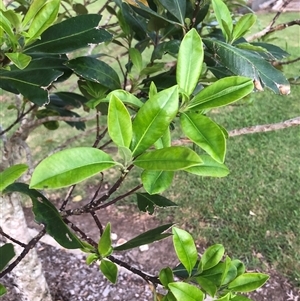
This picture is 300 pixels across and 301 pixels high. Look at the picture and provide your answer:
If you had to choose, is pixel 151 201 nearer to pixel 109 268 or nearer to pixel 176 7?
pixel 109 268

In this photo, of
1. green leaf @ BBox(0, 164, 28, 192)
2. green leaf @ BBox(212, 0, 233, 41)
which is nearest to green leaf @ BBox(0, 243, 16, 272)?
green leaf @ BBox(0, 164, 28, 192)

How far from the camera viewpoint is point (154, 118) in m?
0.52

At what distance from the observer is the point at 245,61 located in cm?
69

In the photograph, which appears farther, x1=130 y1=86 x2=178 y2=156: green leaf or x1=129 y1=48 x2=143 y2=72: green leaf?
x1=129 y1=48 x2=143 y2=72: green leaf

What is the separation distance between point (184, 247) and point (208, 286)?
78 millimetres

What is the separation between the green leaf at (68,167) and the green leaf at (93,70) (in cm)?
31

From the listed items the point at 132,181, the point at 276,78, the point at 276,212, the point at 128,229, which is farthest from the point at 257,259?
the point at 276,78

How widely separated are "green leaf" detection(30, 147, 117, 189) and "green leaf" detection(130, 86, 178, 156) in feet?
0.16

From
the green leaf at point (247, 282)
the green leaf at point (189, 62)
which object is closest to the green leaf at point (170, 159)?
the green leaf at point (189, 62)

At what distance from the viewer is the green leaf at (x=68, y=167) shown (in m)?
0.49

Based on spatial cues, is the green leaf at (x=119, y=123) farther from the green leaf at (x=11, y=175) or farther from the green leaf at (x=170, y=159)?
the green leaf at (x=11, y=175)

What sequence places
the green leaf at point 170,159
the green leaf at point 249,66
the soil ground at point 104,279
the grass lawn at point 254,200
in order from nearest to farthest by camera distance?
the green leaf at point 170,159 → the green leaf at point 249,66 → the soil ground at point 104,279 → the grass lawn at point 254,200

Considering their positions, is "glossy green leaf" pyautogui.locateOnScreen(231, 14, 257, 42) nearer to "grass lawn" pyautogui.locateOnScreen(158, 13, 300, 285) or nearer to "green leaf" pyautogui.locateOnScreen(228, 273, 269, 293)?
"green leaf" pyautogui.locateOnScreen(228, 273, 269, 293)

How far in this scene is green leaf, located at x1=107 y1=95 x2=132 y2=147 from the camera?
0.52 meters
